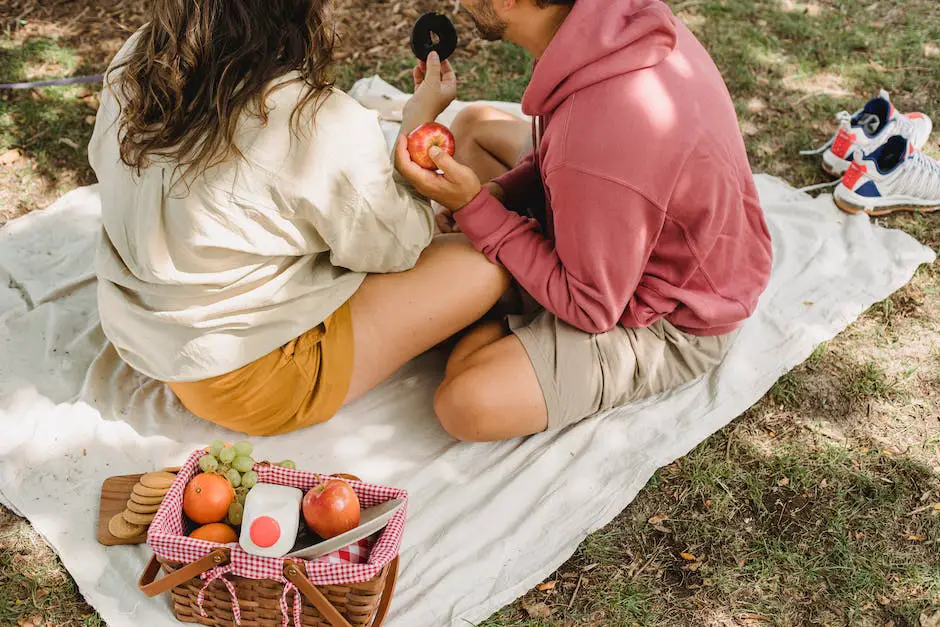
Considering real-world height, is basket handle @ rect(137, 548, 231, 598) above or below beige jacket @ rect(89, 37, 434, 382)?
below

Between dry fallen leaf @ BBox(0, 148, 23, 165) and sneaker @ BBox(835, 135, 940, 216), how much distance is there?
435 centimetres

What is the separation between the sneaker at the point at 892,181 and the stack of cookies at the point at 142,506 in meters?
3.48

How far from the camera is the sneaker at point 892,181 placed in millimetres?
4117

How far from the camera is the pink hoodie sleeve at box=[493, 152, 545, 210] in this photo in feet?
11.4

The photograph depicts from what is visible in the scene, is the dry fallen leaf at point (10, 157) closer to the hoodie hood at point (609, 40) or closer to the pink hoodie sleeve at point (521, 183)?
the pink hoodie sleeve at point (521, 183)

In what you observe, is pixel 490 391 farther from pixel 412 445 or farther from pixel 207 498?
pixel 207 498

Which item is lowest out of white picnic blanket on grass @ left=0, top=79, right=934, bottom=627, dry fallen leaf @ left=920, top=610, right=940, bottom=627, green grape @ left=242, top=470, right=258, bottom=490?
dry fallen leaf @ left=920, top=610, right=940, bottom=627

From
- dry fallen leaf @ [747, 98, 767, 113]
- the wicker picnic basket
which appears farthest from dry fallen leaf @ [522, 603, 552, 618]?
dry fallen leaf @ [747, 98, 767, 113]

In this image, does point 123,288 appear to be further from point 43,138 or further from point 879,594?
point 879,594

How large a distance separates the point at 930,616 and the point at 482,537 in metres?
1.50

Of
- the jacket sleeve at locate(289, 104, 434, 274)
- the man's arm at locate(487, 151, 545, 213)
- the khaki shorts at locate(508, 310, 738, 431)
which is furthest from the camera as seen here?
the man's arm at locate(487, 151, 545, 213)

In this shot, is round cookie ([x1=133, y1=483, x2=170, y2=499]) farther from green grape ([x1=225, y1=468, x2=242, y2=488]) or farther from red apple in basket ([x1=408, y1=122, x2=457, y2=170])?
red apple in basket ([x1=408, y1=122, x2=457, y2=170])

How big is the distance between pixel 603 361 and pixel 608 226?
597mm

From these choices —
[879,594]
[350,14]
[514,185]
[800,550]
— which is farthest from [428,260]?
[350,14]
